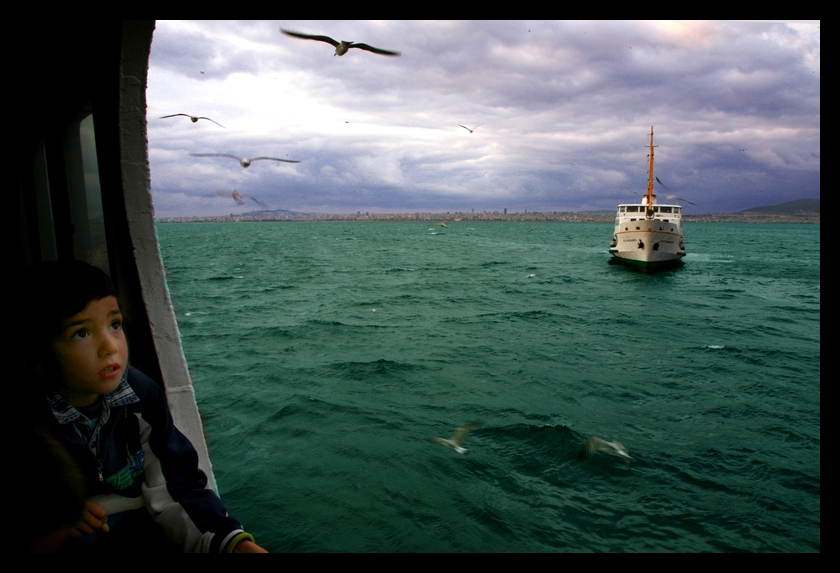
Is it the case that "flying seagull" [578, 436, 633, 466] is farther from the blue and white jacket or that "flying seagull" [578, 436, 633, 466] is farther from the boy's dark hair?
the boy's dark hair

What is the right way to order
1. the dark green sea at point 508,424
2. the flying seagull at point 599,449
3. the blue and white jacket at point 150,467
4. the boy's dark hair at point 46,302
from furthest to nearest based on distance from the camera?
the flying seagull at point 599,449
the dark green sea at point 508,424
the blue and white jacket at point 150,467
the boy's dark hair at point 46,302

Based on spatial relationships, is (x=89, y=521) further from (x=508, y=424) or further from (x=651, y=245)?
(x=651, y=245)

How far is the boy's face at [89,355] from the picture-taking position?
1.71m

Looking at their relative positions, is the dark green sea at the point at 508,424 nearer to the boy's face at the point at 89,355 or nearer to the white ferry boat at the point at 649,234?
the boy's face at the point at 89,355

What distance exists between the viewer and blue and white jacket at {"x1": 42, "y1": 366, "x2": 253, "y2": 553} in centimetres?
181

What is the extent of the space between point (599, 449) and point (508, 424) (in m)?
1.56

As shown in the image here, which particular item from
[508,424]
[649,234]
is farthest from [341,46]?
[649,234]

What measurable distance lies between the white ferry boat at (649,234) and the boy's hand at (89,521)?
3222 centimetres

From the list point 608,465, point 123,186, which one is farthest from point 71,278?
point 608,465

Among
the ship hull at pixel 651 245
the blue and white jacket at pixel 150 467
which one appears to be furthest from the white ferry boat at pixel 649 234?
the blue and white jacket at pixel 150 467

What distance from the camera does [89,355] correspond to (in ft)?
5.68

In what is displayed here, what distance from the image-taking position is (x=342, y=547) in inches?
204

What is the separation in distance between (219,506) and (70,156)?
1.84 meters

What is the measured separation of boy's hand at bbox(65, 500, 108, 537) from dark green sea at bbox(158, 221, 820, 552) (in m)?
3.81
